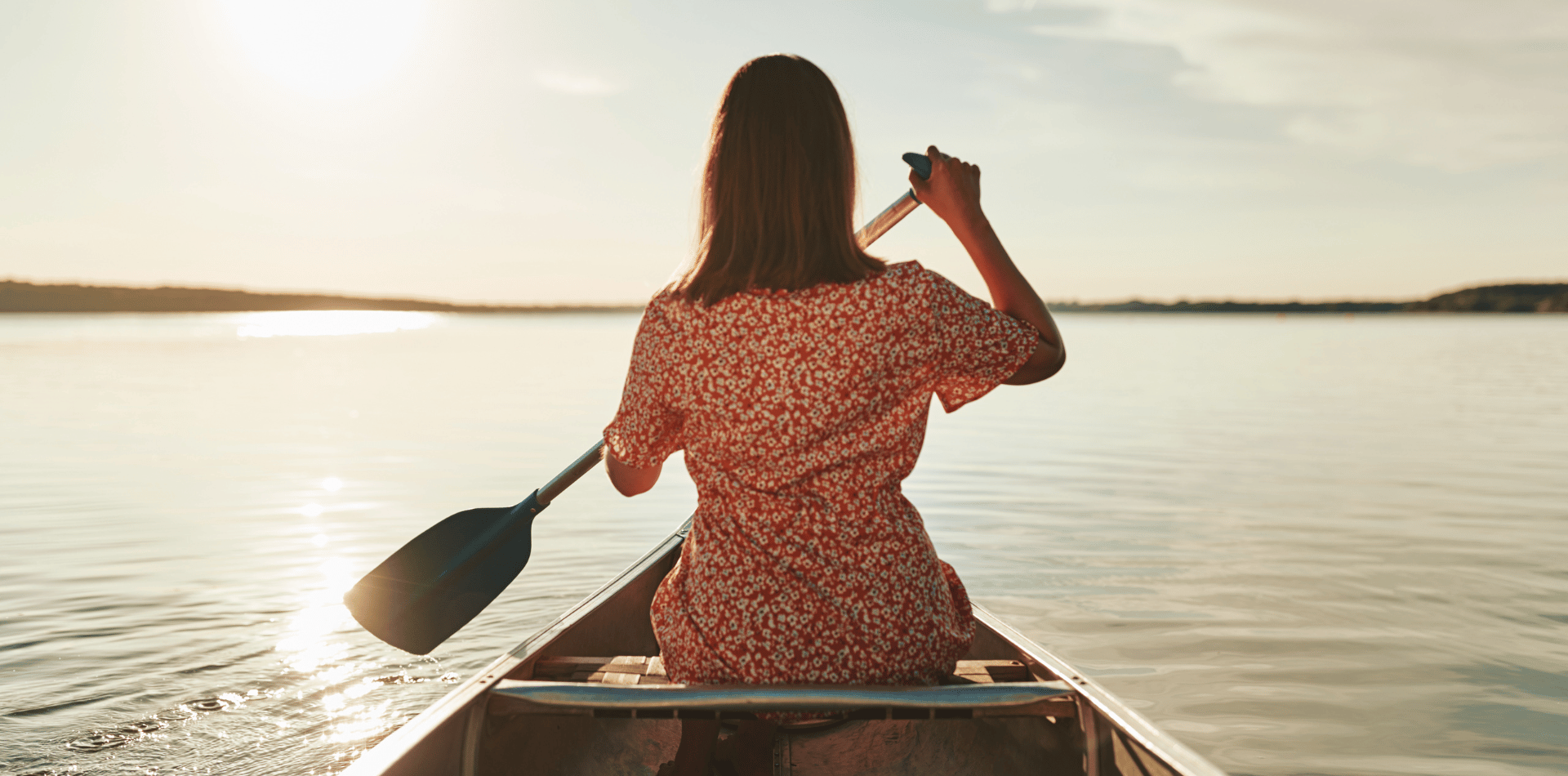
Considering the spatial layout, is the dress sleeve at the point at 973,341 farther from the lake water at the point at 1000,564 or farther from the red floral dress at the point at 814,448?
the lake water at the point at 1000,564

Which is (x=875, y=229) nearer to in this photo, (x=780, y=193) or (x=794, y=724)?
(x=780, y=193)

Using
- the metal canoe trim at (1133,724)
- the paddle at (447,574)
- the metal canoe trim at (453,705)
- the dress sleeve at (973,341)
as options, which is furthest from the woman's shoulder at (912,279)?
the paddle at (447,574)

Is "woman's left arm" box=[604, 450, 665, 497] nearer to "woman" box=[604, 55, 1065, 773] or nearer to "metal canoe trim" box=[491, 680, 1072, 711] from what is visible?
"woman" box=[604, 55, 1065, 773]

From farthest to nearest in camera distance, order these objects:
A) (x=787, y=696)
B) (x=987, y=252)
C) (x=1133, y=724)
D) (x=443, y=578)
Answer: (x=443, y=578)
(x=987, y=252)
(x=1133, y=724)
(x=787, y=696)

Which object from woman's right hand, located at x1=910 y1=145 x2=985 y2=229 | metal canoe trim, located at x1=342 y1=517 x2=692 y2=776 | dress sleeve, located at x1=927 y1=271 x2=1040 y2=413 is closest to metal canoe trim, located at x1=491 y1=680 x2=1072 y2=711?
metal canoe trim, located at x1=342 y1=517 x2=692 y2=776

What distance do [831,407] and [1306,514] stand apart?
8651 mm

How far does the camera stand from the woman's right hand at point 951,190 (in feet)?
7.17

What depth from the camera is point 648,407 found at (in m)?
2.04

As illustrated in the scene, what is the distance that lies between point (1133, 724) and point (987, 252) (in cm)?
104

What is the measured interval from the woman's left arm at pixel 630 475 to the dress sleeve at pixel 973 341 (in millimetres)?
685

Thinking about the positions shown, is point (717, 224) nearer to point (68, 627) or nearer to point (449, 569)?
point (449, 569)

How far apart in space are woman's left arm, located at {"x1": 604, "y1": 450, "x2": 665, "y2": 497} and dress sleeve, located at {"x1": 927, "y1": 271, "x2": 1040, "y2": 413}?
0.68 meters

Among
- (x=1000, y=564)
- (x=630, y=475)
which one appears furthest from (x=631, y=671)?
(x=1000, y=564)

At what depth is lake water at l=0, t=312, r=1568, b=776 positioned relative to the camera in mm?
4441
